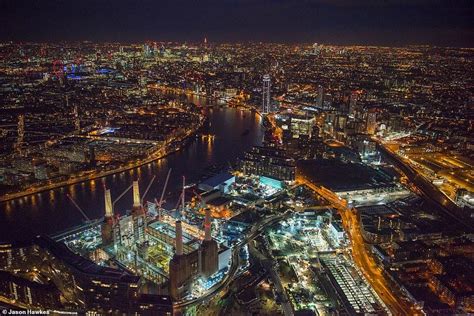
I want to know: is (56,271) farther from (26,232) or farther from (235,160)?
(235,160)

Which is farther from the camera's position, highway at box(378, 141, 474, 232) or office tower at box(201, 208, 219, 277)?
highway at box(378, 141, 474, 232)

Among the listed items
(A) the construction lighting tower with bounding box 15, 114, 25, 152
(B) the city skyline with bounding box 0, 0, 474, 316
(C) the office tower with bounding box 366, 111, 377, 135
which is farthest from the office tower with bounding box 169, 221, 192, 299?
(C) the office tower with bounding box 366, 111, 377, 135

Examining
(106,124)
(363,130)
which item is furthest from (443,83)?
(106,124)

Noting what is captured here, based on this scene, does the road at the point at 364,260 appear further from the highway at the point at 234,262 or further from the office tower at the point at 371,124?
the office tower at the point at 371,124

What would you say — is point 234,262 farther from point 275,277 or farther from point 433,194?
point 433,194

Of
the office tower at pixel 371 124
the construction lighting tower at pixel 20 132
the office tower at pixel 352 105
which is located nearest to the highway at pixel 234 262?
the office tower at pixel 371 124

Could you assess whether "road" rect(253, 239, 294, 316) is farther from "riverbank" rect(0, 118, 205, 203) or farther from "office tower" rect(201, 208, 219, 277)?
"riverbank" rect(0, 118, 205, 203)
